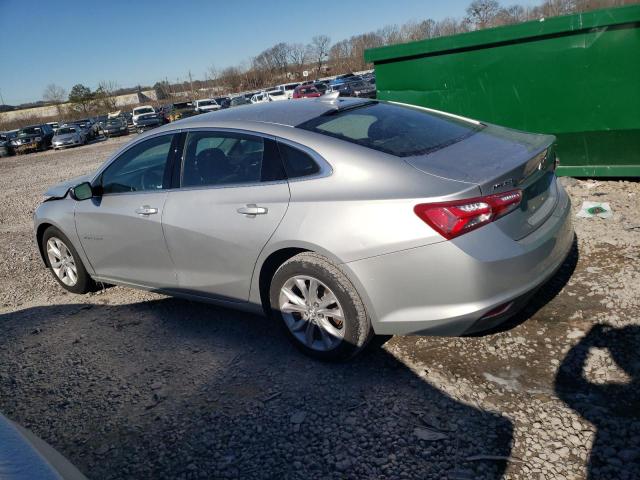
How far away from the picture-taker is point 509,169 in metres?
2.95

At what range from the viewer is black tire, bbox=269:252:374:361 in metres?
3.10

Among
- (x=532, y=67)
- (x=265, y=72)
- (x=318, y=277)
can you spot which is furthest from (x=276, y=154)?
(x=265, y=72)

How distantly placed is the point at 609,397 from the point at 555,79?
4574 millimetres

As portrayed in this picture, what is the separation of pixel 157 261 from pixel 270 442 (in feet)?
6.24

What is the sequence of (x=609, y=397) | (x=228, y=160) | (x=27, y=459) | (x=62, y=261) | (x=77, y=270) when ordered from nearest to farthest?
(x=27, y=459) → (x=609, y=397) → (x=228, y=160) → (x=77, y=270) → (x=62, y=261)

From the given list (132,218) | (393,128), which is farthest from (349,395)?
(132,218)

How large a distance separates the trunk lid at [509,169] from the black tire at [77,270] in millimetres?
3440

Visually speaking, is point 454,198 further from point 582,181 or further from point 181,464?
point 582,181

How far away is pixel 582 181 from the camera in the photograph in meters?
6.39

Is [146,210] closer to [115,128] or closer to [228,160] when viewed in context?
[228,160]

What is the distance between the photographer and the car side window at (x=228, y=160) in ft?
11.5

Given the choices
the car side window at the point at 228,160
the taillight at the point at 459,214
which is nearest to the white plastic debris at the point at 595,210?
the taillight at the point at 459,214

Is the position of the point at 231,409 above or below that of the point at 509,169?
below

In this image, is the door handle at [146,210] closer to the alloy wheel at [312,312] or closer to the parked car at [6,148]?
the alloy wheel at [312,312]
